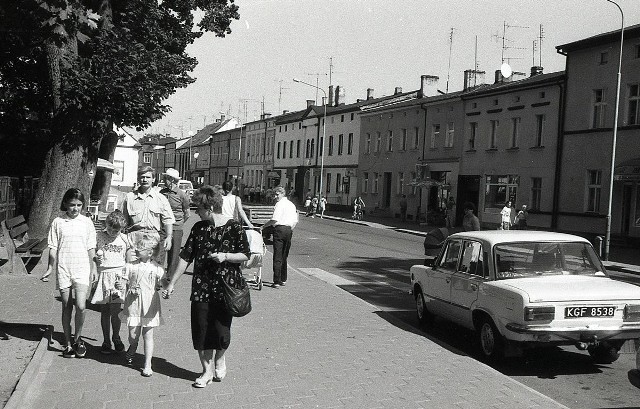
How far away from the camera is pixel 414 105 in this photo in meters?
46.5

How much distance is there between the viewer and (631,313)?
23.7 ft

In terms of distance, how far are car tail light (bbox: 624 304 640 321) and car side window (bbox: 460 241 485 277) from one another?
163cm

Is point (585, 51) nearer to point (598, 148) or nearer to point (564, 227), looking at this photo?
point (598, 148)

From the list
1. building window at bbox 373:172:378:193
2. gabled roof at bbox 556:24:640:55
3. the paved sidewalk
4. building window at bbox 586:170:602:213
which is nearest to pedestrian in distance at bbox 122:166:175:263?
the paved sidewalk

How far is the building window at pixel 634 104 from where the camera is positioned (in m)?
27.9

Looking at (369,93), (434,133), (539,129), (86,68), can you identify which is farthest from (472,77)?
(86,68)

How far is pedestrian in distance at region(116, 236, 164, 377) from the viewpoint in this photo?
634 cm

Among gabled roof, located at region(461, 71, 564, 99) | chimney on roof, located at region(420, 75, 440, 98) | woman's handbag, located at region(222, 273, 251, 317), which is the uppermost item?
chimney on roof, located at region(420, 75, 440, 98)

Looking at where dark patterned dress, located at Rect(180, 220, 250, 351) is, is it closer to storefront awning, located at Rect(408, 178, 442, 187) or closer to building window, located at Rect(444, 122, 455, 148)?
storefront awning, located at Rect(408, 178, 442, 187)

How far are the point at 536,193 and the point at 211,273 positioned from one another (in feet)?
98.4

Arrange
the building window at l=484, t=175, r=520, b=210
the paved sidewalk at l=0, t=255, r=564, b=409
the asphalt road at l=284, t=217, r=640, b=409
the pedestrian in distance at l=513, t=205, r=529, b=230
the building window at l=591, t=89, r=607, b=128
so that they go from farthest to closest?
the building window at l=484, t=175, r=520, b=210 → the pedestrian in distance at l=513, t=205, r=529, b=230 → the building window at l=591, t=89, r=607, b=128 → the asphalt road at l=284, t=217, r=640, b=409 → the paved sidewalk at l=0, t=255, r=564, b=409

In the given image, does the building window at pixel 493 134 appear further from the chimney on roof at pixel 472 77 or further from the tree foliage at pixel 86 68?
the tree foliage at pixel 86 68

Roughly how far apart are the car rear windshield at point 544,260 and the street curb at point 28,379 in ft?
16.2

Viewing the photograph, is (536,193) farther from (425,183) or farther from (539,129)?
(425,183)
